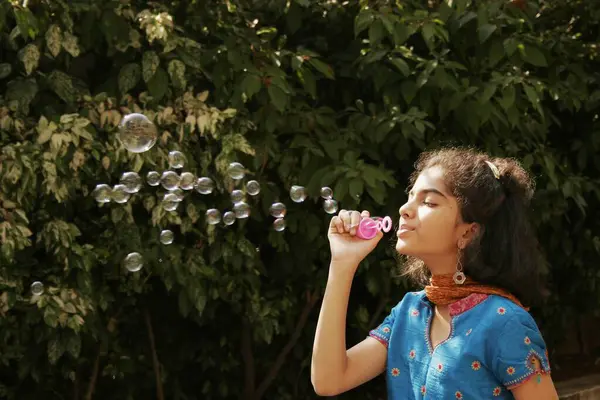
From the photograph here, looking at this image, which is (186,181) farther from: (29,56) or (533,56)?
(533,56)

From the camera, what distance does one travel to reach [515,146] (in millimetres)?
4461

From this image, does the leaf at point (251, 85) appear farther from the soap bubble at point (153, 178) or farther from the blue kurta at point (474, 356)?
the blue kurta at point (474, 356)

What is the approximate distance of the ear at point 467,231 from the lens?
2.12m

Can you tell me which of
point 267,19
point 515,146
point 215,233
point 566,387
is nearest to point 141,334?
point 215,233

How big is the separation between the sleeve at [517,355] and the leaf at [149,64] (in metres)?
2.07

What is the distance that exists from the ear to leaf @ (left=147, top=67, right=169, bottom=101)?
1845mm

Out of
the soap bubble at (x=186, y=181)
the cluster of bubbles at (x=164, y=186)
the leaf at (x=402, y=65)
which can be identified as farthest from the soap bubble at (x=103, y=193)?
the leaf at (x=402, y=65)

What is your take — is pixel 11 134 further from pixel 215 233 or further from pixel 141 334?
pixel 141 334

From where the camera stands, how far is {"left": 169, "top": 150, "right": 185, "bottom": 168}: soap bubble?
3549 mm

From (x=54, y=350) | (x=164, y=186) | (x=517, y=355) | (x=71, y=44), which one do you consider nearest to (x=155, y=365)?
(x=54, y=350)

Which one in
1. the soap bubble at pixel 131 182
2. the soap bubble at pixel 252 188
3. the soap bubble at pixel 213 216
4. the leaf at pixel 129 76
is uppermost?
the leaf at pixel 129 76

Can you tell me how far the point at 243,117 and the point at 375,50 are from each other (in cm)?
63

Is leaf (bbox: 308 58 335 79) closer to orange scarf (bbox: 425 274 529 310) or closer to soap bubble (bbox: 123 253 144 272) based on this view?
soap bubble (bbox: 123 253 144 272)

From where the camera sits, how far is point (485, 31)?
4098 millimetres
